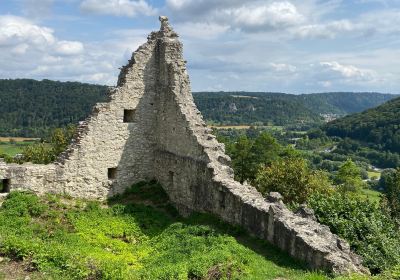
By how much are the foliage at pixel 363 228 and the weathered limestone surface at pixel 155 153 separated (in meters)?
2.28

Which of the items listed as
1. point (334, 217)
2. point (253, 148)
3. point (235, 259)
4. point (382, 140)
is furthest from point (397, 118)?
point (235, 259)

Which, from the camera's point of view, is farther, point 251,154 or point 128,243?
point 251,154

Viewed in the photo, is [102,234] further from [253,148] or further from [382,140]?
[382,140]

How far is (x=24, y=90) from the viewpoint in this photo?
15088cm

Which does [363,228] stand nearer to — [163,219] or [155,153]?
Answer: [163,219]

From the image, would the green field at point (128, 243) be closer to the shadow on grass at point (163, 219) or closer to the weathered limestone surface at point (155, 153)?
the shadow on grass at point (163, 219)

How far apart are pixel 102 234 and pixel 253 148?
35135 mm

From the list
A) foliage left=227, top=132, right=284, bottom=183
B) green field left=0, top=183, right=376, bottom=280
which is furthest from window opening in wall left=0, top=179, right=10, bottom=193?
foliage left=227, top=132, right=284, bottom=183

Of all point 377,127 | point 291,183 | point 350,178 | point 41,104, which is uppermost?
point 41,104

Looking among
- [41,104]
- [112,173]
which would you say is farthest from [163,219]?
[41,104]

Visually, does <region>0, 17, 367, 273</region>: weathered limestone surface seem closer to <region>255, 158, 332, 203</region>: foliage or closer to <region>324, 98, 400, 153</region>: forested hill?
<region>255, 158, 332, 203</region>: foliage

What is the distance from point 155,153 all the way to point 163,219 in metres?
3.55

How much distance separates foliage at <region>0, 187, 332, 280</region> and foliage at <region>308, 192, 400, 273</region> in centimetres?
437

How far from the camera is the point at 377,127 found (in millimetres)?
125125
